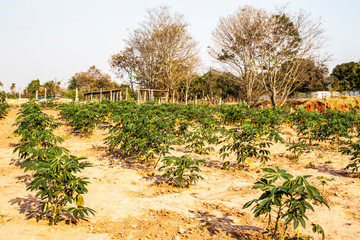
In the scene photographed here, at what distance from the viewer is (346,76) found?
4206 centimetres

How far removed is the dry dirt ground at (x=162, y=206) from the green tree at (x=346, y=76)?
40.0 metres

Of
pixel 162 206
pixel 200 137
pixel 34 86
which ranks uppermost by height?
pixel 34 86

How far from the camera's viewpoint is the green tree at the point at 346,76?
38.9m

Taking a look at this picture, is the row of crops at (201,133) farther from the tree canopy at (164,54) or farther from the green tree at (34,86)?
the green tree at (34,86)

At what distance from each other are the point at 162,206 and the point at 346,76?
160 feet

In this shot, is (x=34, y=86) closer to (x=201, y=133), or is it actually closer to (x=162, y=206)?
(x=201, y=133)

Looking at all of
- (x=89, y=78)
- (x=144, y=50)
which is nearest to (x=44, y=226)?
(x=144, y=50)

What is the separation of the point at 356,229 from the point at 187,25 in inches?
1112

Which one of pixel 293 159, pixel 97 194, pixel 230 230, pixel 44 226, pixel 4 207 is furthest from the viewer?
pixel 293 159

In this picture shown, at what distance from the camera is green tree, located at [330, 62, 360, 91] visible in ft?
128

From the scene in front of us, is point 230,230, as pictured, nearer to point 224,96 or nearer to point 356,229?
point 356,229

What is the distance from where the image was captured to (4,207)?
3094 mm

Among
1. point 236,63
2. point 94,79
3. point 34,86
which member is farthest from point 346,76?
point 34,86

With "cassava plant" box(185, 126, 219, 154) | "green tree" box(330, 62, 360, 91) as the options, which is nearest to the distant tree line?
"green tree" box(330, 62, 360, 91)
